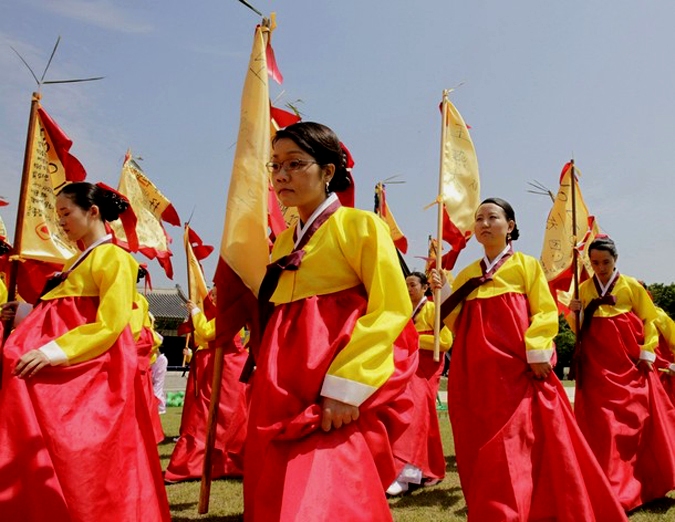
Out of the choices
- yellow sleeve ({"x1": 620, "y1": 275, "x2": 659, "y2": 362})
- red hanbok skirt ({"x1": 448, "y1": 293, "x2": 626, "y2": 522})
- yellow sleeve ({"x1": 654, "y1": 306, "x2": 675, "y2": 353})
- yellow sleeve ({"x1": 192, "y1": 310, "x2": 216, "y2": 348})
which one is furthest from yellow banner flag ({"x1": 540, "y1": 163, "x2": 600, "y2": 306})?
yellow sleeve ({"x1": 192, "y1": 310, "x2": 216, "y2": 348})

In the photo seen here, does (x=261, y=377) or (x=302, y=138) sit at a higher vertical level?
(x=302, y=138)

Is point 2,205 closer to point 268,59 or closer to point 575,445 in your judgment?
point 268,59

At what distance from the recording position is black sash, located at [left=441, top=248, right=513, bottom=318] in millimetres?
4777

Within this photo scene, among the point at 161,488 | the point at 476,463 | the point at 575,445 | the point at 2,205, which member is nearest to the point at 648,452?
the point at 575,445

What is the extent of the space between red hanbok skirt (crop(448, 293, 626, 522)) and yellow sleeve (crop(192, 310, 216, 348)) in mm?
3475

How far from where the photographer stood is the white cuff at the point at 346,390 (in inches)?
96.1

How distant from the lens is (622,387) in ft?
19.8

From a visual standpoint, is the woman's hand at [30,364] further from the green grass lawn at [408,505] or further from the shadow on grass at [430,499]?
the shadow on grass at [430,499]

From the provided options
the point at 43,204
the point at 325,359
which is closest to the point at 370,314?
the point at 325,359

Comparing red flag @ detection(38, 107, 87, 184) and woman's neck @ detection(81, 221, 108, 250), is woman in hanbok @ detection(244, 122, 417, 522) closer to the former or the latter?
woman's neck @ detection(81, 221, 108, 250)

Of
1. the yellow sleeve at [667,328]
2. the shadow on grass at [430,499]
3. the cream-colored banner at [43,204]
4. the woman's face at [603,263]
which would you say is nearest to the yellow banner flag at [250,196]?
the cream-colored banner at [43,204]

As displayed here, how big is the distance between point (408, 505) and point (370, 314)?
3.70 meters

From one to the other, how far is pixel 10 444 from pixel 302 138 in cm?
198

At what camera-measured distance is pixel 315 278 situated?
275 cm
